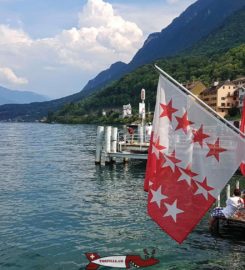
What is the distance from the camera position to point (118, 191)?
1521 inches

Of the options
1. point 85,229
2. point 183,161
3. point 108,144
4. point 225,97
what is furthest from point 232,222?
point 225,97

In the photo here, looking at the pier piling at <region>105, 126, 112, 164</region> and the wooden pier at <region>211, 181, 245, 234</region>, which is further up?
the pier piling at <region>105, 126, 112, 164</region>

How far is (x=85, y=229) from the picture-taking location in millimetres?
26062

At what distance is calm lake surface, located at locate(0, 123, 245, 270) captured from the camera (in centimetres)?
2091

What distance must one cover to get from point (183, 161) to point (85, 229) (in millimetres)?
12359

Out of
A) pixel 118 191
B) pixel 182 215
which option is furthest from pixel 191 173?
pixel 118 191

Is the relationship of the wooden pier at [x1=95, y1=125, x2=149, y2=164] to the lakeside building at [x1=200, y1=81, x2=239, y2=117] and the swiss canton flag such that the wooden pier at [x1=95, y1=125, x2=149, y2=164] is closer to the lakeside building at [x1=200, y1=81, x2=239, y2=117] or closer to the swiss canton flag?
the swiss canton flag

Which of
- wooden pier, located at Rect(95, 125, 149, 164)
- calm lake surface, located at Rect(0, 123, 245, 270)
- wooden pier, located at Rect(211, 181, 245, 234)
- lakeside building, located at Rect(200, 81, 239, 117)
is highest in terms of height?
lakeside building, located at Rect(200, 81, 239, 117)

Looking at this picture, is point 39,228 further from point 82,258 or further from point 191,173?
point 191,173

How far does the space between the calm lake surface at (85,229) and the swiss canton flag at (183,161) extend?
5592 mm

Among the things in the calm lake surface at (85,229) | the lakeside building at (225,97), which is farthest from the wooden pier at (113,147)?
the lakeside building at (225,97)

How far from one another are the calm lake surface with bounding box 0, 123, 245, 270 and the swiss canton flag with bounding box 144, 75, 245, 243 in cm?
559

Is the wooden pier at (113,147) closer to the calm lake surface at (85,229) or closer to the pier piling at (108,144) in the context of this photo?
the pier piling at (108,144)

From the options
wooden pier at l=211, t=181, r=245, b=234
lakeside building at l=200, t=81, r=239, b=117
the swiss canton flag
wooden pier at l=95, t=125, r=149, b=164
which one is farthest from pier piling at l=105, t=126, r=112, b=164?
lakeside building at l=200, t=81, r=239, b=117
